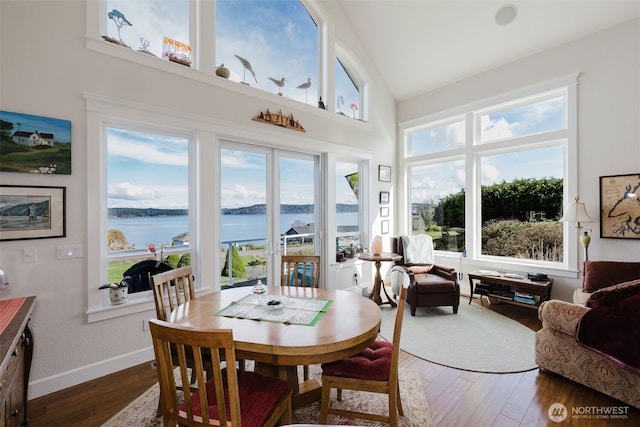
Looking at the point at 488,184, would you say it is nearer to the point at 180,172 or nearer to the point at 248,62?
the point at 248,62

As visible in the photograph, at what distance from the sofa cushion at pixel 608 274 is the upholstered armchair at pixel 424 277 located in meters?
1.34

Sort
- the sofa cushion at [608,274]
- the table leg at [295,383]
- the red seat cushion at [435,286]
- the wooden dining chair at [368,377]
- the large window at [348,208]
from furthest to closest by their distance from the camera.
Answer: the large window at [348,208]
the red seat cushion at [435,286]
the sofa cushion at [608,274]
the table leg at [295,383]
the wooden dining chair at [368,377]

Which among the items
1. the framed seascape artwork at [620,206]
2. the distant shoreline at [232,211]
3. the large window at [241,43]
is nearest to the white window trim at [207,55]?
the large window at [241,43]

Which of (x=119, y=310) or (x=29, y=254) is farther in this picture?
(x=119, y=310)

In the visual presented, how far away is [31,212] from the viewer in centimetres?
221

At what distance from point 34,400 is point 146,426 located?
106 centimetres

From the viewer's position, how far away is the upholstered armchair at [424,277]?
12.6 feet

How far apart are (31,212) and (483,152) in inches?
210

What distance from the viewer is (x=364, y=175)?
199 inches

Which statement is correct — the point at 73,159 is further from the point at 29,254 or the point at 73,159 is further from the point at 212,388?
the point at 212,388

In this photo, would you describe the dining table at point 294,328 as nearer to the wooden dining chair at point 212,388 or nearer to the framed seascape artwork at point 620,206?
the wooden dining chair at point 212,388

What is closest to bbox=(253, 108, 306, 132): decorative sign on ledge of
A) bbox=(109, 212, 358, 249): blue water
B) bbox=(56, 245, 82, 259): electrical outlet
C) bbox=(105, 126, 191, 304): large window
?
bbox=(105, 126, 191, 304): large window

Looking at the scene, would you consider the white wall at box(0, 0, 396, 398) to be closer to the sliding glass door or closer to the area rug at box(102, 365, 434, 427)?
the area rug at box(102, 365, 434, 427)

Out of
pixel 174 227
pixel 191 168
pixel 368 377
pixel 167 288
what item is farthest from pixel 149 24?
pixel 368 377
